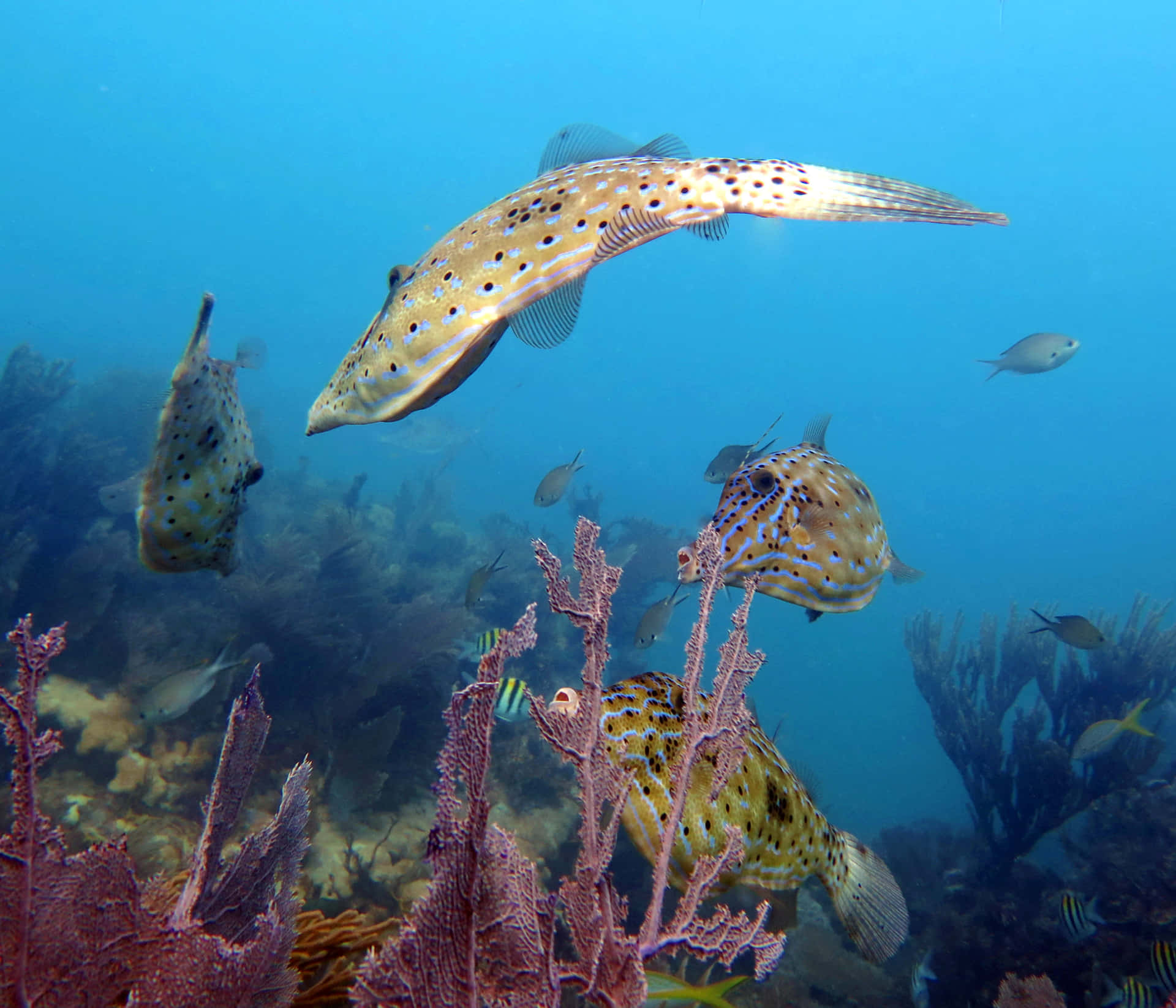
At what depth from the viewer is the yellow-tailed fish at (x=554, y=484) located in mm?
8656

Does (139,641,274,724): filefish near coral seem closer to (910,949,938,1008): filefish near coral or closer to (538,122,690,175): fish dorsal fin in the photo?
(538,122,690,175): fish dorsal fin

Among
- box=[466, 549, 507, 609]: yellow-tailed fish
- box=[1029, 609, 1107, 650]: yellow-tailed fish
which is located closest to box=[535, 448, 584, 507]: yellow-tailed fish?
box=[466, 549, 507, 609]: yellow-tailed fish

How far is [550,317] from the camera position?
2004 mm

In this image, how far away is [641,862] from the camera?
700cm

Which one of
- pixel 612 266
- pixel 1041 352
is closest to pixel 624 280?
pixel 612 266

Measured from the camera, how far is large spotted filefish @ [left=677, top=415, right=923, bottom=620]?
2234 millimetres

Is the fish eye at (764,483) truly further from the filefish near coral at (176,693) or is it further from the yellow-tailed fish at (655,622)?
the filefish near coral at (176,693)

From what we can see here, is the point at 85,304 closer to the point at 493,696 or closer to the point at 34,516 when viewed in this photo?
the point at 34,516

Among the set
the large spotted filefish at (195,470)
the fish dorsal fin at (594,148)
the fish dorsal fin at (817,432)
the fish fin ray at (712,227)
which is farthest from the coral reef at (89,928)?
the fish dorsal fin at (817,432)

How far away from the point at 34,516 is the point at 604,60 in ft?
422

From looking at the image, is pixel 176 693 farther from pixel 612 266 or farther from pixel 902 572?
pixel 612 266

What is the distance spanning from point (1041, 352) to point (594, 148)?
957 centimetres

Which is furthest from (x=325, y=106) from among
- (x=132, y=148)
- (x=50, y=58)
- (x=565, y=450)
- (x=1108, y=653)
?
(x=1108, y=653)

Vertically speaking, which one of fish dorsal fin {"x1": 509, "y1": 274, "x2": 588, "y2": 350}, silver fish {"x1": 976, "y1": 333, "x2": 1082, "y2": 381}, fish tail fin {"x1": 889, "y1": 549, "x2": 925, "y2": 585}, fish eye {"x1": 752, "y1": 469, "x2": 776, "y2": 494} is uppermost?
silver fish {"x1": 976, "y1": 333, "x2": 1082, "y2": 381}
